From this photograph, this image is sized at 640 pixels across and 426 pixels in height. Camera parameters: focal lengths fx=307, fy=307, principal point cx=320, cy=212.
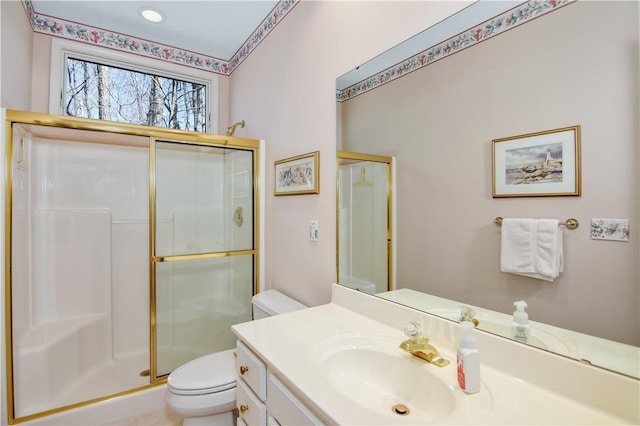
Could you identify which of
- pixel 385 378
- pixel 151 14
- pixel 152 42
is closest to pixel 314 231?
pixel 385 378

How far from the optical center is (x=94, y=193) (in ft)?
7.97

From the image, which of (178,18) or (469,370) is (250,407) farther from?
(178,18)

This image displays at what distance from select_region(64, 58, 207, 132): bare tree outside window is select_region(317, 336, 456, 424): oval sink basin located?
2.56 metres

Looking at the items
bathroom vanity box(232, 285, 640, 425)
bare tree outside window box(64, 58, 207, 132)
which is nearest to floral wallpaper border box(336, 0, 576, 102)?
bathroom vanity box(232, 285, 640, 425)

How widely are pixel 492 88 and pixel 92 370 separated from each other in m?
3.01

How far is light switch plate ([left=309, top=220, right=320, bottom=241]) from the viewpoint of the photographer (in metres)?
1.71

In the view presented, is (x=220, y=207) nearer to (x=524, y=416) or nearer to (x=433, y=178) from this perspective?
(x=433, y=178)

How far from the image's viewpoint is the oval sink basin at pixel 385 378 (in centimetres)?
85

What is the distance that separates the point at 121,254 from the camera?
252 centimetres

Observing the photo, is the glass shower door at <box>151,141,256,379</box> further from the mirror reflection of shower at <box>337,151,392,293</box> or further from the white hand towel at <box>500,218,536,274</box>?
the white hand towel at <box>500,218,536,274</box>

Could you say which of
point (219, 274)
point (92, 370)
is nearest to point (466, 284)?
point (219, 274)

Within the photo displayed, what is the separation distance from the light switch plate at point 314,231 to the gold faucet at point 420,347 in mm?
792

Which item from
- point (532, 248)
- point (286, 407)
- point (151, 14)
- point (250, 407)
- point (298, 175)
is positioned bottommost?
point (250, 407)

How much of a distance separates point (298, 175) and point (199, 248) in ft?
2.98
